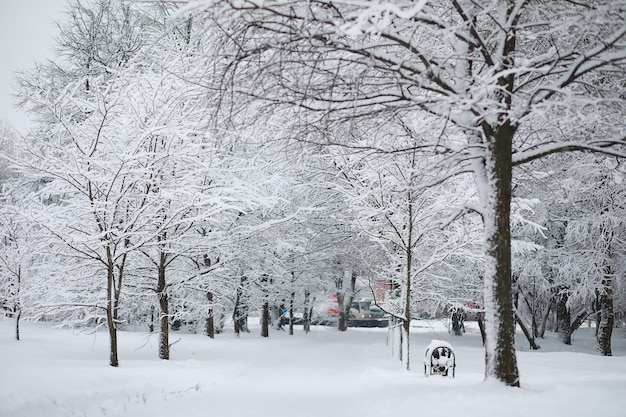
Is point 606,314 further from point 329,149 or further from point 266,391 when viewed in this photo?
point 266,391

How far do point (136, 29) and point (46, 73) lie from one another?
14.8ft

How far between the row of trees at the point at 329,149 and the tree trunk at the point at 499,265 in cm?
→ 2

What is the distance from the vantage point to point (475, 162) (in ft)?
18.2

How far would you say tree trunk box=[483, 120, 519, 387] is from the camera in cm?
491

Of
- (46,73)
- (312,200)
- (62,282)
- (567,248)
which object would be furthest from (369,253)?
(46,73)

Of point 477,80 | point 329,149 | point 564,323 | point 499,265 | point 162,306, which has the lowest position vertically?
point 564,323

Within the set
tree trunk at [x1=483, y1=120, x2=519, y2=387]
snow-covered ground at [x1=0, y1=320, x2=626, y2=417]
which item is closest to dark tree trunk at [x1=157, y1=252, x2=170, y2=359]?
snow-covered ground at [x1=0, y1=320, x2=626, y2=417]

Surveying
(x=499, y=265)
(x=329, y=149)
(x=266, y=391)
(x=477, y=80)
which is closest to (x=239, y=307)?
(x=329, y=149)

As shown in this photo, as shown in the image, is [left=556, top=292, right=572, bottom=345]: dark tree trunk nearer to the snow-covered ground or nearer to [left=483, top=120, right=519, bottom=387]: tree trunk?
the snow-covered ground

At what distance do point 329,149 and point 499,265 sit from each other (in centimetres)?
463

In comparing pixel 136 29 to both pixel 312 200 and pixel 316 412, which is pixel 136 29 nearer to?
pixel 312 200

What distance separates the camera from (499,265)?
5.00 m

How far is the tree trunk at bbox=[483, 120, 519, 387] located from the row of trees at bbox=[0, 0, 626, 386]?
22 mm

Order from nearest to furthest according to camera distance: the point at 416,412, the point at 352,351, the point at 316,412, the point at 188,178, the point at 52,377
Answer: the point at 416,412
the point at 316,412
the point at 52,377
the point at 188,178
the point at 352,351
